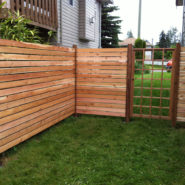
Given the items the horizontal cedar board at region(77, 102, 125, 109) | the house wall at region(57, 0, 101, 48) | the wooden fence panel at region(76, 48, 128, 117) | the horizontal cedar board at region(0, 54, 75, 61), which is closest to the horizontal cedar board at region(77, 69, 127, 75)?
the wooden fence panel at region(76, 48, 128, 117)

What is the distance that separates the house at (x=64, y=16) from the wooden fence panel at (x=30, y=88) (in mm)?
2026

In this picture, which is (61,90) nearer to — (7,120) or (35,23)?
(7,120)

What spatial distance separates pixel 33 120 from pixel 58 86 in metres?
1.05

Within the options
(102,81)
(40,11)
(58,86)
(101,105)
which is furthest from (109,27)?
(58,86)

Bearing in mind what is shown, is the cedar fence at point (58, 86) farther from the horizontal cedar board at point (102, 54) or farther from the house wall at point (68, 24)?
the house wall at point (68, 24)

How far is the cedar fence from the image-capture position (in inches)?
119

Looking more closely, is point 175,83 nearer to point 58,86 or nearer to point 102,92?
point 102,92

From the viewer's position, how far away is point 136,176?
8.55 ft

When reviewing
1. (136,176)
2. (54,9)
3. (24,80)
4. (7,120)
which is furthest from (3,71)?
(54,9)

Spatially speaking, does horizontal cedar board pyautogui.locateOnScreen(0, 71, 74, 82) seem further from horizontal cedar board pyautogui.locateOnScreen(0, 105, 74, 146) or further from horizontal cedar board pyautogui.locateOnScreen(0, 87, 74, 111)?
horizontal cedar board pyautogui.locateOnScreen(0, 105, 74, 146)

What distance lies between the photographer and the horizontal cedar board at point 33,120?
2969 millimetres

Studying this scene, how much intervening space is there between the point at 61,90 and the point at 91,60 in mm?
1072

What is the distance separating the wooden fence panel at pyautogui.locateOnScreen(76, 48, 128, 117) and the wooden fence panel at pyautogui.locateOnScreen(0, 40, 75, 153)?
44 centimetres

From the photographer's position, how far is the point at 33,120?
3605mm
